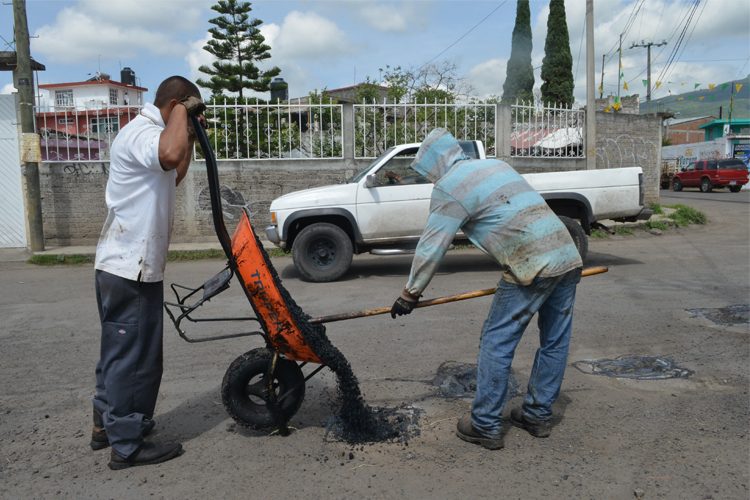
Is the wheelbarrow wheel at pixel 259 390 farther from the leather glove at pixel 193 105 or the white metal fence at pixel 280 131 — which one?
the white metal fence at pixel 280 131

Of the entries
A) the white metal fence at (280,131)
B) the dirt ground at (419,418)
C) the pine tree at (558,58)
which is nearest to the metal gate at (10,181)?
the white metal fence at (280,131)

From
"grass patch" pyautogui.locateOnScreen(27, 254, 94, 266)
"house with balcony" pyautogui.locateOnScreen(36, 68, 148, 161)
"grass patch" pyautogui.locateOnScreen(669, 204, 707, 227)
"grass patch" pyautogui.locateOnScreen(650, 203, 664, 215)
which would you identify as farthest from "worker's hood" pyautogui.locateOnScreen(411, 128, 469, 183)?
"grass patch" pyautogui.locateOnScreen(650, 203, 664, 215)

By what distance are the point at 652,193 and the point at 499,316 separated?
14.2 m

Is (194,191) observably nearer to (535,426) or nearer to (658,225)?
(658,225)

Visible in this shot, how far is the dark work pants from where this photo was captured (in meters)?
3.06

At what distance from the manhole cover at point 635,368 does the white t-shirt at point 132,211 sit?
3129 millimetres

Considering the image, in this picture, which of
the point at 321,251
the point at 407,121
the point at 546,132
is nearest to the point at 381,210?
the point at 321,251

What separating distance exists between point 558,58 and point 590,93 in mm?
16705

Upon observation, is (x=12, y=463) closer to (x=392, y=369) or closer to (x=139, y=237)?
(x=139, y=237)

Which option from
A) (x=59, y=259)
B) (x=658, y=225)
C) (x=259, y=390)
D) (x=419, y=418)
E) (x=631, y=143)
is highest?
(x=631, y=143)

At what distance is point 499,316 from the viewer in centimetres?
322

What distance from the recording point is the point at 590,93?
13.7 m

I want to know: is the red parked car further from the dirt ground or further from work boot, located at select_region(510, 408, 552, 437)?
work boot, located at select_region(510, 408, 552, 437)

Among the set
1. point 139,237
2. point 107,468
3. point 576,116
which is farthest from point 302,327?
point 576,116
